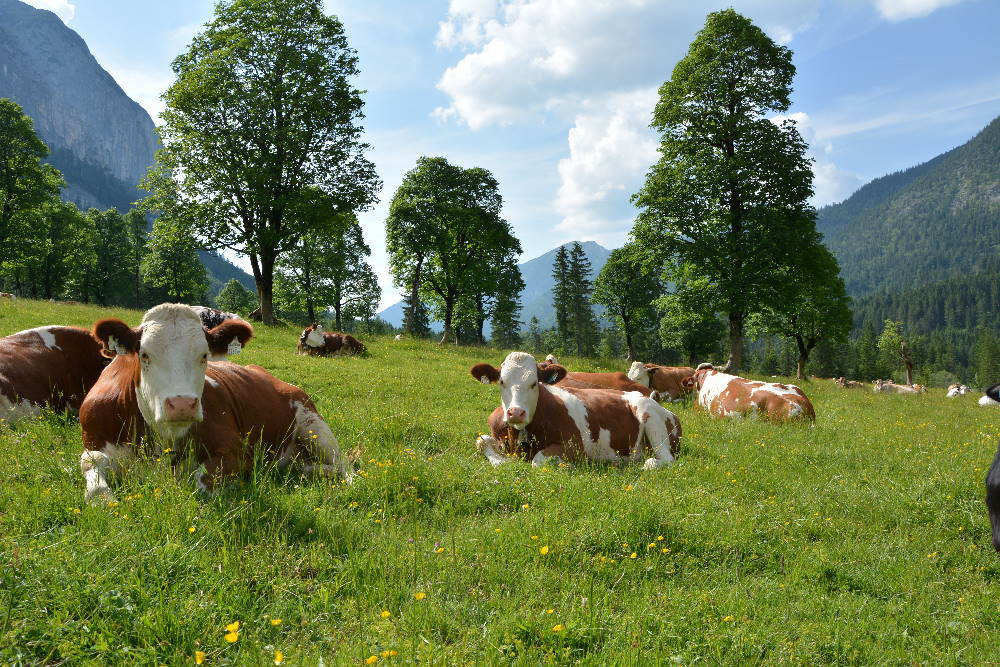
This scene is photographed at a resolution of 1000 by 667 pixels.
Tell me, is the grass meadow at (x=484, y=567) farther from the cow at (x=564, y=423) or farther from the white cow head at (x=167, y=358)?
the cow at (x=564, y=423)

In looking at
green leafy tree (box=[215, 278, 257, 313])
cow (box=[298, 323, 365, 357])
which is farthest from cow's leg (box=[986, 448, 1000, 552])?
green leafy tree (box=[215, 278, 257, 313])

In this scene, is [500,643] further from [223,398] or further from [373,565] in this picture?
[223,398]

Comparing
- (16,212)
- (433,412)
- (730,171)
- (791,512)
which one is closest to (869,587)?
(791,512)

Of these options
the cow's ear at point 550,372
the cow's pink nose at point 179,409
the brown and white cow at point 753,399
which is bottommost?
the brown and white cow at point 753,399

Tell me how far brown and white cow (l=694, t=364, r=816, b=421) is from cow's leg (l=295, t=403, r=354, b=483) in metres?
9.45

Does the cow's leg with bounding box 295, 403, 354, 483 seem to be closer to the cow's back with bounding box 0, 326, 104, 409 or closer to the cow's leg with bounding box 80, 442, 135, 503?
the cow's leg with bounding box 80, 442, 135, 503

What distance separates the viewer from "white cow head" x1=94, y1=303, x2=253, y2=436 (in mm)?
3875

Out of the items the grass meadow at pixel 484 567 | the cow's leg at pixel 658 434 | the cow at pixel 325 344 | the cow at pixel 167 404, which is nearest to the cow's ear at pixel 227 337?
the cow at pixel 167 404

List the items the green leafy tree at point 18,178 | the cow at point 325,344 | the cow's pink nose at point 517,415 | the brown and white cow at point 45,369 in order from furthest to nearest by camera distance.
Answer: the green leafy tree at point 18,178
the cow at point 325,344
the cow's pink nose at point 517,415
the brown and white cow at point 45,369

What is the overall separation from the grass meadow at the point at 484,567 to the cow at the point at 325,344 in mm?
12129

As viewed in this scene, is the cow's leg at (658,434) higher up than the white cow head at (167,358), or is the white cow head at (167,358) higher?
the white cow head at (167,358)

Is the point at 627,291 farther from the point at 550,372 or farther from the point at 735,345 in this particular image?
the point at 550,372

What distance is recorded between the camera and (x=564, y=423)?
7145 millimetres

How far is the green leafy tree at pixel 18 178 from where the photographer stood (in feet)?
104
